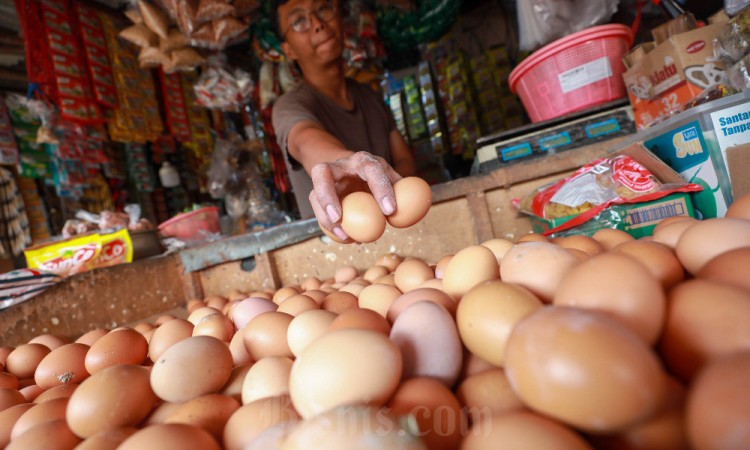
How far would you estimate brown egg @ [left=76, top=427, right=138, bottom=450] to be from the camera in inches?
22.5

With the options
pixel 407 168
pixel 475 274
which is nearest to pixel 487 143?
pixel 407 168

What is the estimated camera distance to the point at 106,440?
1.93ft

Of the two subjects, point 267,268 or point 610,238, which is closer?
point 610,238

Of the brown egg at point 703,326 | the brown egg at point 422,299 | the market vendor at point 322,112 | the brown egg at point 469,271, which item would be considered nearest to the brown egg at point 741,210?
the brown egg at point 703,326

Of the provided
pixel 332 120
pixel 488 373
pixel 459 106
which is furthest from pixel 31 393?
pixel 459 106

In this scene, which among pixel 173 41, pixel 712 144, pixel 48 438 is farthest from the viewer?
pixel 173 41

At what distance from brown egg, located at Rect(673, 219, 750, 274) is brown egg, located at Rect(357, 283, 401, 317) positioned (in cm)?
60

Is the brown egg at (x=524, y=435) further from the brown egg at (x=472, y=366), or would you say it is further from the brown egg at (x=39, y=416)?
the brown egg at (x=39, y=416)

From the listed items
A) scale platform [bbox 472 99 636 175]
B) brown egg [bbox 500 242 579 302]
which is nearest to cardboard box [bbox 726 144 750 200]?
scale platform [bbox 472 99 636 175]

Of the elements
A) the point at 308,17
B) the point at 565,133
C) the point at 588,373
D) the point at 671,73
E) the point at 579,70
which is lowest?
the point at 588,373

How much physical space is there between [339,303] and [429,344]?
44cm

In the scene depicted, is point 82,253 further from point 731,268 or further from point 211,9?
→ point 731,268

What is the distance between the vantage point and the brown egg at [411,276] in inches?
44.0

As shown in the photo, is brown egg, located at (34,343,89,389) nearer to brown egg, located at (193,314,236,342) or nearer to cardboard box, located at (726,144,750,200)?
brown egg, located at (193,314,236,342)
